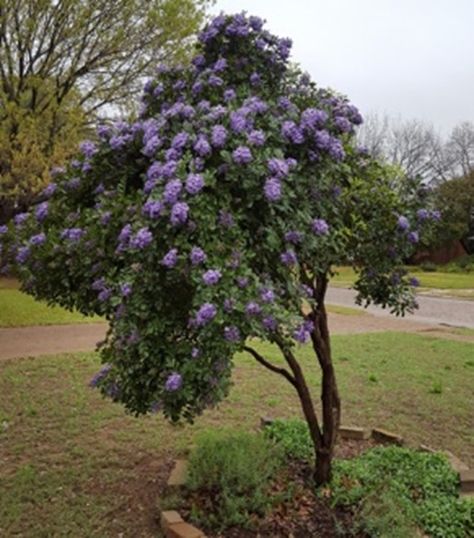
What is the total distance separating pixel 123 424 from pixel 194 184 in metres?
3.51

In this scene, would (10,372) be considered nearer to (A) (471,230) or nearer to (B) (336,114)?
(B) (336,114)

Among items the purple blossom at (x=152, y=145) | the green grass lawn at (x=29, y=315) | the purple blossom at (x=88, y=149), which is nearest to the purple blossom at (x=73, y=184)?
the purple blossom at (x=88, y=149)

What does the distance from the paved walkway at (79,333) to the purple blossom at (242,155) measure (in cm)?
711

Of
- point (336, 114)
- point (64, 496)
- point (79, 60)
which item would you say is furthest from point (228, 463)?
point (79, 60)

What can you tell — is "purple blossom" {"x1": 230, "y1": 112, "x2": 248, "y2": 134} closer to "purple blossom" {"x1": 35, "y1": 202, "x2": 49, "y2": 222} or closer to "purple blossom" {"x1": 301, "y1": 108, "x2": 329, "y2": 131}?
"purple blossom" {"x1": 301, "y1": 108, "x2": 329, "y2": 131}

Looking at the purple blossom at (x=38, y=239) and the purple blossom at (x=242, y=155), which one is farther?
the purple blossom at (x=38, y=239)

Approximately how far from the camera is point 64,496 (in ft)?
12.6

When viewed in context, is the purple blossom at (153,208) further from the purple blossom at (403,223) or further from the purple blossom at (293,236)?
the purple blossom at (403,223)

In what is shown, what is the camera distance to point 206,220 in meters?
2.39

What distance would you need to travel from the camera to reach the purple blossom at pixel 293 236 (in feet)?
8.50

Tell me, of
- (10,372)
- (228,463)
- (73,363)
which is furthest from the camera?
(73,363)

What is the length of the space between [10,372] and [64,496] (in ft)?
13.2

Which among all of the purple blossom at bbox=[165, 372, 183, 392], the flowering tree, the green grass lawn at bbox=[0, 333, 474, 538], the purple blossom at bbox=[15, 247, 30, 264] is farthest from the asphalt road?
the purple blossom at bbox=[165, 372, 183, 392]

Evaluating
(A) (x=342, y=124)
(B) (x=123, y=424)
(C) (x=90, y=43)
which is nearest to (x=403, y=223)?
(A) (x=342, y=124)
